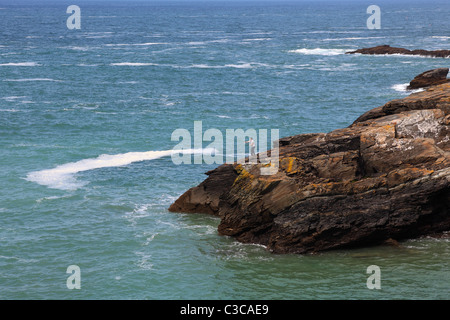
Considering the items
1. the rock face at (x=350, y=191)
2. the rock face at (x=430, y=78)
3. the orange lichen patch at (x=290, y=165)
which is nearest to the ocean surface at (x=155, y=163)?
the rock face at (x=350, y=191)

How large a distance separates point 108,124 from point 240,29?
128 meters

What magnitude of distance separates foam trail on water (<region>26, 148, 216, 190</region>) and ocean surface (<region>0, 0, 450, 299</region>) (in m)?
0.15

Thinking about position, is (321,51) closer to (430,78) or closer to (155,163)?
(430,78)

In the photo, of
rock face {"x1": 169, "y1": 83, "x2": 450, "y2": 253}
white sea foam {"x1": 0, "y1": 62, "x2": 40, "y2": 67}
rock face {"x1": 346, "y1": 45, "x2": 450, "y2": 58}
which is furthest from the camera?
rock face {"x1": 346, "y1": 45, "x2": 450, "y2": 58}

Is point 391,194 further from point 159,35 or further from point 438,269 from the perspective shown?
point 159,35

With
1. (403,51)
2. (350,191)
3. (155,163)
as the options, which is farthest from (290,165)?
(403,51)

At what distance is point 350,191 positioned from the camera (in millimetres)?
33438

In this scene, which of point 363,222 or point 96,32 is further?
point 96,32

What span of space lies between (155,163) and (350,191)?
22.0m

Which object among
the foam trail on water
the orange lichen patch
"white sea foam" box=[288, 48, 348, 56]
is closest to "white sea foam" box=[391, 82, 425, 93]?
the foam trail on water

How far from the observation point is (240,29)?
618 ft

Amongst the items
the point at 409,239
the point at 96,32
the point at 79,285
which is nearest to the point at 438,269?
the point at 409,239

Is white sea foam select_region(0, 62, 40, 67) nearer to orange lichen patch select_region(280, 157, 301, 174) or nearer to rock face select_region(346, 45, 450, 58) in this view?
rock face select_region(346, 45, 450, 58)

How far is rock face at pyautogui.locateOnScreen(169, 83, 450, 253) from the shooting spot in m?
33.0
